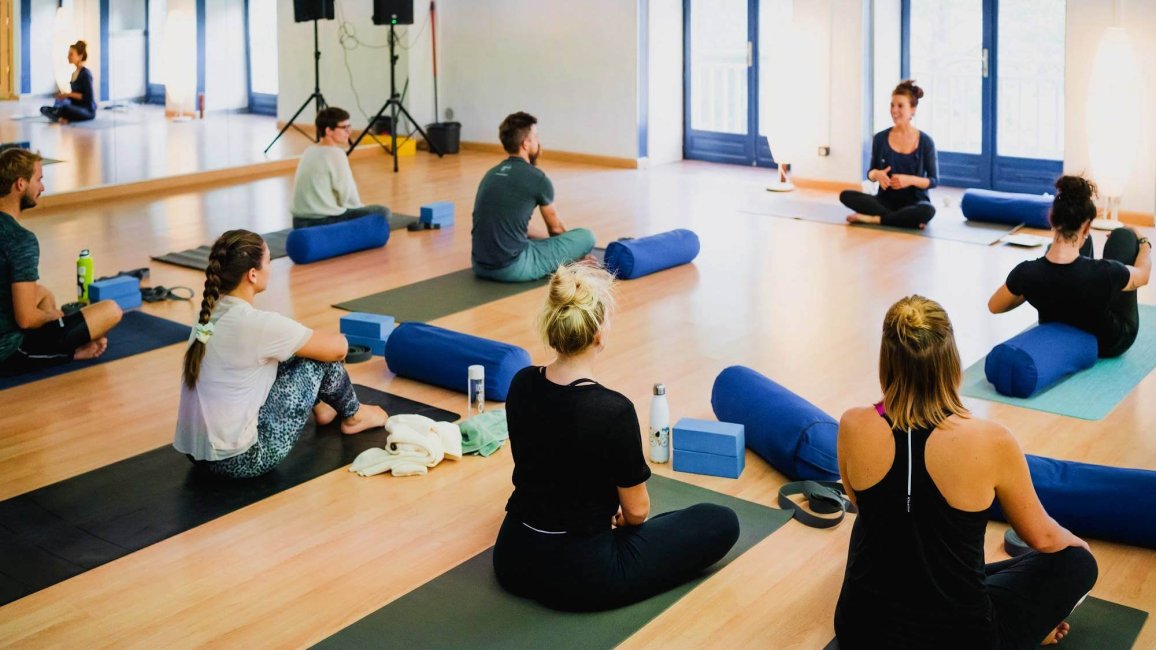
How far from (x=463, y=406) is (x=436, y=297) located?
1.61 m

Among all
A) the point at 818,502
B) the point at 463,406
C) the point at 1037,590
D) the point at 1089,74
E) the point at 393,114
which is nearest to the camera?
the point at 1037,590

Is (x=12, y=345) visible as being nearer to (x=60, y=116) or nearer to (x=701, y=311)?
(x=701, y=311)

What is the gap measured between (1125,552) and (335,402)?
2.44 meters

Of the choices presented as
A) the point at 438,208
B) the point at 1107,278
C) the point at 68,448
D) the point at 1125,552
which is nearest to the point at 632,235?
the point at 438,208

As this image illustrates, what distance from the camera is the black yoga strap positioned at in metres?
3.60

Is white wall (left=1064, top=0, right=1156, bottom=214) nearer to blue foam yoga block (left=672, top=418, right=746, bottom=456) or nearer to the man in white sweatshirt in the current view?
the man in white sweatshirt

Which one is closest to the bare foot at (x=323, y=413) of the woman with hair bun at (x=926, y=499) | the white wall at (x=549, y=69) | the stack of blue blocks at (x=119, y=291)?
the stack of blue blocks at (x=119, y=291)

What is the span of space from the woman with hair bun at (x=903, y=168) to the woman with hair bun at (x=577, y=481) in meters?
4.83

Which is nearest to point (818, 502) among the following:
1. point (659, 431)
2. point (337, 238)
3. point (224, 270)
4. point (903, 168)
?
point (659, 431)

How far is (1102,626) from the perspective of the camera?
3010mm

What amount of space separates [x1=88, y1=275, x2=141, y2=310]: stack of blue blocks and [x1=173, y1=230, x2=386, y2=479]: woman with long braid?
2.25 meters

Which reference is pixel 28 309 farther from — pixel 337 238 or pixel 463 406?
pixel 337 238

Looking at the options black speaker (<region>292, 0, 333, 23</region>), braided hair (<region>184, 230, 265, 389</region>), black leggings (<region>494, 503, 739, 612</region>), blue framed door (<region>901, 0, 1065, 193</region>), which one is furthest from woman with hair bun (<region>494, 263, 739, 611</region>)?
black speaker (<region>292, 0, 333, 23</region>)

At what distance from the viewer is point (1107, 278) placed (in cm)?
474
